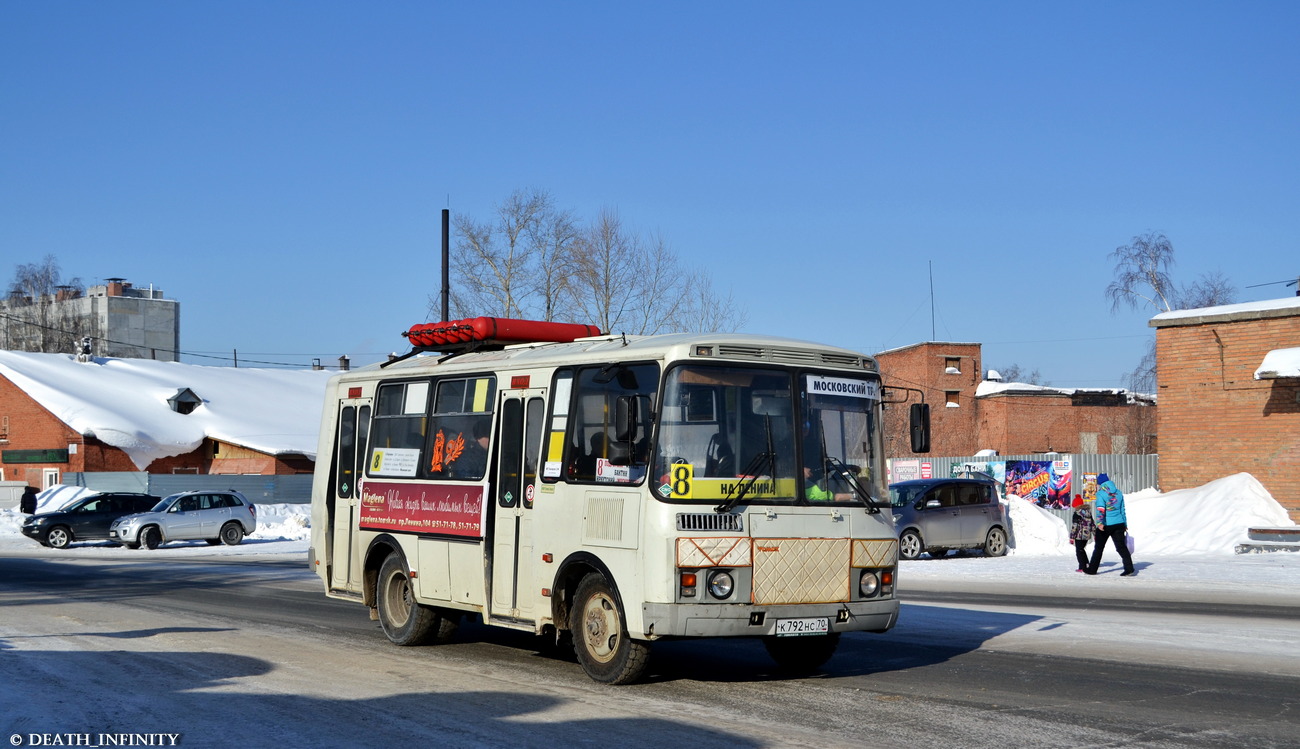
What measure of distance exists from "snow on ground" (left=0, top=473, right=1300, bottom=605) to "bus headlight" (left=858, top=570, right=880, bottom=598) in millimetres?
10296

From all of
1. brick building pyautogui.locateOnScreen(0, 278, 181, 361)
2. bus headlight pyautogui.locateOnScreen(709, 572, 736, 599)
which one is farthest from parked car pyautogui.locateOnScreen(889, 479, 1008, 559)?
brick building pyautogui.locateOnScreen(0, 278, 181, 361)

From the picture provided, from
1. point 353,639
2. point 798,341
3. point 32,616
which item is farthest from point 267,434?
point 798,341

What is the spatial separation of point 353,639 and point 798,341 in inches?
242

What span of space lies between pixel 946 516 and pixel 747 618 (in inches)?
753

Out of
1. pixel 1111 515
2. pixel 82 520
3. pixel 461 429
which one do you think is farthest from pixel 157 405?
pixel 461 429

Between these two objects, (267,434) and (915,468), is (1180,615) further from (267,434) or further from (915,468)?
(267,434)

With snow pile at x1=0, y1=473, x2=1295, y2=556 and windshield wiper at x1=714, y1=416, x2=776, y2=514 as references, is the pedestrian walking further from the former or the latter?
windshield wiper at x1=714, y1=416, x2=776, y2=514

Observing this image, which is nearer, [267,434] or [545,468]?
[545,468]

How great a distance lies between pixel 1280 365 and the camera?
30156mm

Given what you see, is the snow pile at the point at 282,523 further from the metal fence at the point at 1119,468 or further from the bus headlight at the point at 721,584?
the bus headlight at the point at 721,584

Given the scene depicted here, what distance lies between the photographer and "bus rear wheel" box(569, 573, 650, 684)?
32.5ft

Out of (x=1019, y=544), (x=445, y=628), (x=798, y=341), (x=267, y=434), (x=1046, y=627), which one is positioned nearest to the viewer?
(x=798, y=341)

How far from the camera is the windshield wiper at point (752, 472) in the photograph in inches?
383

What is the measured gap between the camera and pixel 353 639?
1360 cm
